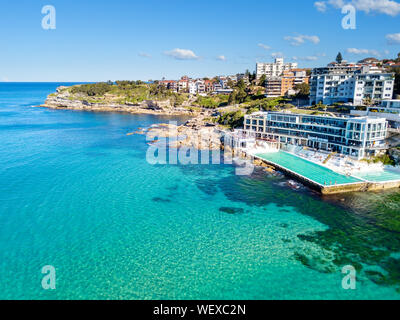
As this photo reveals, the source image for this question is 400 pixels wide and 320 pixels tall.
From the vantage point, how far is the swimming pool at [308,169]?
4131 centimetres

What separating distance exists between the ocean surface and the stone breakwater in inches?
3620

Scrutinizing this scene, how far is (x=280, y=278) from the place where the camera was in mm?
23781

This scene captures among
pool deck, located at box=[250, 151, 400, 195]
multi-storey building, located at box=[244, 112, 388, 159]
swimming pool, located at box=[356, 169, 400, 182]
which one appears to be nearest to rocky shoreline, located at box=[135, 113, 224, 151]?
multi-storey building, located at box=[244, 112, 388, 159]

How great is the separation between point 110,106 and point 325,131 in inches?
4931

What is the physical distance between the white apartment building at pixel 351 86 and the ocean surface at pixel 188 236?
40.3 meters

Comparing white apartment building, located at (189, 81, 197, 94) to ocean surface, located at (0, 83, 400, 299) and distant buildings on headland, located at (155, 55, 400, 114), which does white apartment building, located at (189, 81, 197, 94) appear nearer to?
distant buildings on headland, located at (155, 55, 400, 114)

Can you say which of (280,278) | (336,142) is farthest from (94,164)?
(336,142)

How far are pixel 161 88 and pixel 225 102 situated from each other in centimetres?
4546

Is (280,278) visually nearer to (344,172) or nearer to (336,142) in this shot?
(344,172)

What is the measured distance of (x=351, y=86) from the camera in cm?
7294

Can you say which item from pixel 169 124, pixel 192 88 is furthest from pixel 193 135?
pixel 192 88

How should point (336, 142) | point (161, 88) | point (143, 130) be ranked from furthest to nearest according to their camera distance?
point (161, 88) < point (143, 130) < point (336, 142)

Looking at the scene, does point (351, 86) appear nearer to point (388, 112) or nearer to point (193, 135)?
point (388, 112)

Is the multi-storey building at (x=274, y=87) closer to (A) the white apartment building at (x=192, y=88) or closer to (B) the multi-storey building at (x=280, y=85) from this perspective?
(B) the multi-storey building at (x=280, y=85)
